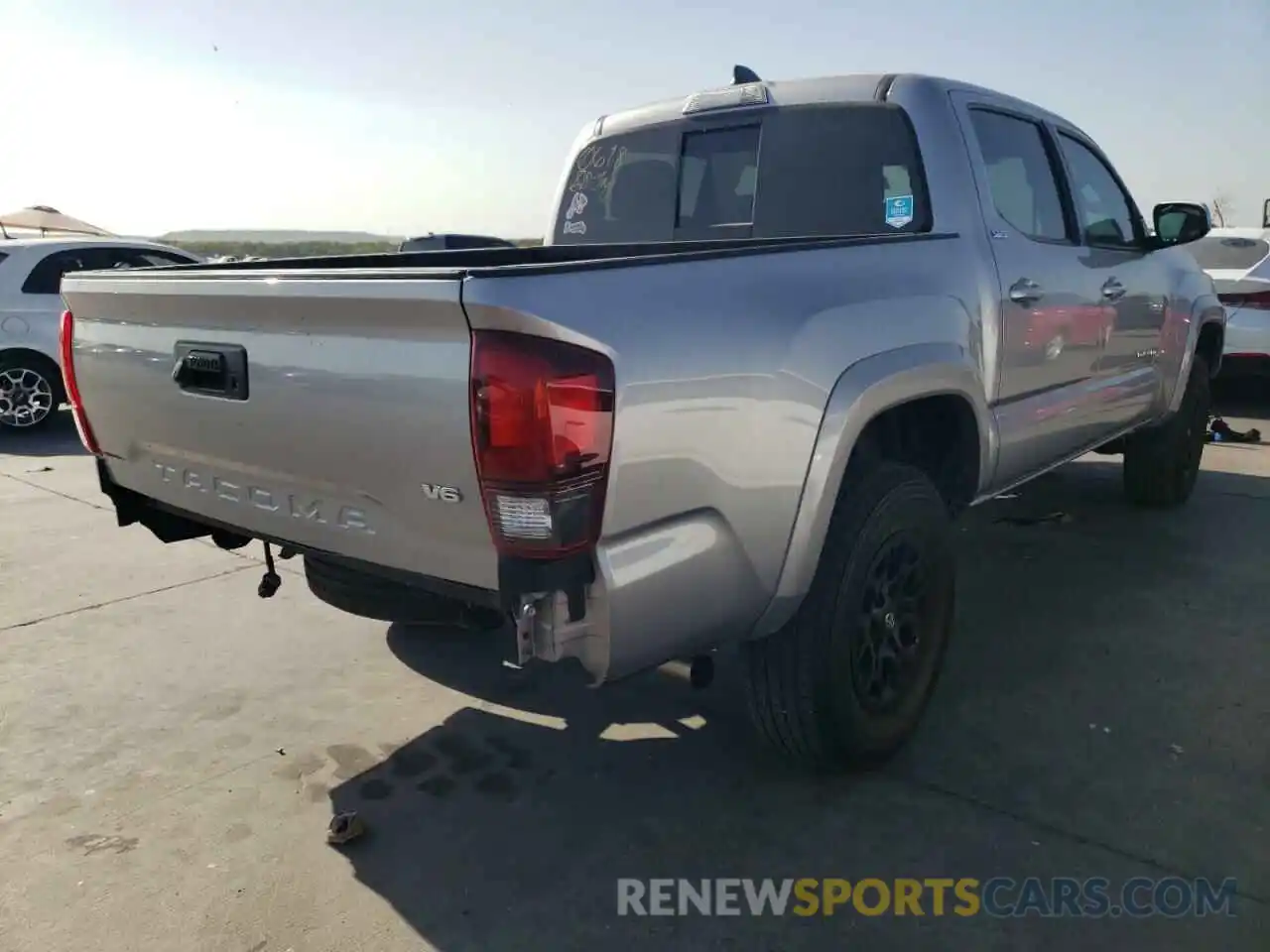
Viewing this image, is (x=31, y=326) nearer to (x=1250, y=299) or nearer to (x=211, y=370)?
(x=211, y=370)

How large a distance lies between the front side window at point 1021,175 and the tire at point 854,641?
4.30 ft

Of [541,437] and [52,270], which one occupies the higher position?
[541,437]

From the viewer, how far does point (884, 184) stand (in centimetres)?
353

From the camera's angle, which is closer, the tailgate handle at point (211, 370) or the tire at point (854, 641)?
the tailgate handle at point (211, 370)

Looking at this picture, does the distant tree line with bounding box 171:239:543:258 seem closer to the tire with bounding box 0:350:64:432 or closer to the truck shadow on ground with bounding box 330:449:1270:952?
the truck shadow on ground with bounding box 330:449:1270:952

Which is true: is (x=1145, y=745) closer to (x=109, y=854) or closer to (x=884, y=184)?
(x=884, y=184)

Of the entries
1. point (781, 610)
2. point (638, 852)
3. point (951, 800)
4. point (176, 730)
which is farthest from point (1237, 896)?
point (176, 730)


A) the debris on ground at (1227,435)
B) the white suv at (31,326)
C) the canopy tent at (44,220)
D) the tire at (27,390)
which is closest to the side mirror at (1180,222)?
the debris on ground at (1227,435)

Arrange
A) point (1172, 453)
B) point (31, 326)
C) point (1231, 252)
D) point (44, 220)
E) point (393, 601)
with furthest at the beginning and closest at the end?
point (44, 220) → point (31, 326) → point (1231, 252) → point (1172, 453) → point (393, 601)

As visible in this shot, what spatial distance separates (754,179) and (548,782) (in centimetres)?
225

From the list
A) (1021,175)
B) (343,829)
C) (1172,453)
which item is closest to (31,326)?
(343,829)

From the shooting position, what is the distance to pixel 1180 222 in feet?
15.9

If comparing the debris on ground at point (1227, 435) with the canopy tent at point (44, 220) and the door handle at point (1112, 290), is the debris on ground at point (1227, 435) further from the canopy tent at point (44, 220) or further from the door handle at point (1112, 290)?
the canopy tent at point (44, 220)

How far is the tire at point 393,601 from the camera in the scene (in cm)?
241
